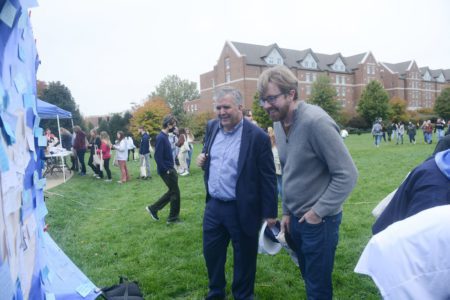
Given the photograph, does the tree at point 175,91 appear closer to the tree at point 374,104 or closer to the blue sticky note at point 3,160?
the tree at point 374,104

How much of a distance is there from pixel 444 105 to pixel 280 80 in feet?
271

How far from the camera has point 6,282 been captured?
1.63 metres

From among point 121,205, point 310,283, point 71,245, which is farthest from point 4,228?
point 121,205

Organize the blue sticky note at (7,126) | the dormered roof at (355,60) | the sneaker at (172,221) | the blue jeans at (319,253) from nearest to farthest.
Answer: the blue sticky note at (7,126) < the blue jeans at (319,253) < the sneaker at (172,221) < the dormered roof at (355,60)

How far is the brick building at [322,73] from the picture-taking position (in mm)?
61000

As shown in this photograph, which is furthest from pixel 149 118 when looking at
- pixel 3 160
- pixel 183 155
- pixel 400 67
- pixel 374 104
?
pixel 400 67

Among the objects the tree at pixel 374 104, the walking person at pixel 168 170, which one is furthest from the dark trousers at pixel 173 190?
the tree at pixel 374 104

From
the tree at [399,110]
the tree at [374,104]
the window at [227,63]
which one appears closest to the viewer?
the window at [227,63]

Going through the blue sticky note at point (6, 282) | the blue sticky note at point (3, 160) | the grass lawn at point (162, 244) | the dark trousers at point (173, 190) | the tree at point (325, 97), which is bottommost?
the grass lawn at point (162, 244)

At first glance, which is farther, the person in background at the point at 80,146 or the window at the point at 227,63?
the window at the point at 227,63

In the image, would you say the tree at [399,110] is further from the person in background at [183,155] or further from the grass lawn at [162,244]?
the grass lawn at [162,244]

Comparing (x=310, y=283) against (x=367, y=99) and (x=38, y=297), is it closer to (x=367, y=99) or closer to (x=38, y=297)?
(x=38, y=297)

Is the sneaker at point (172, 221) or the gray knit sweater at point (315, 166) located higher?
the gray knit sweater at point (315, 166)

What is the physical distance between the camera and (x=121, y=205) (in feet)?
30.8
